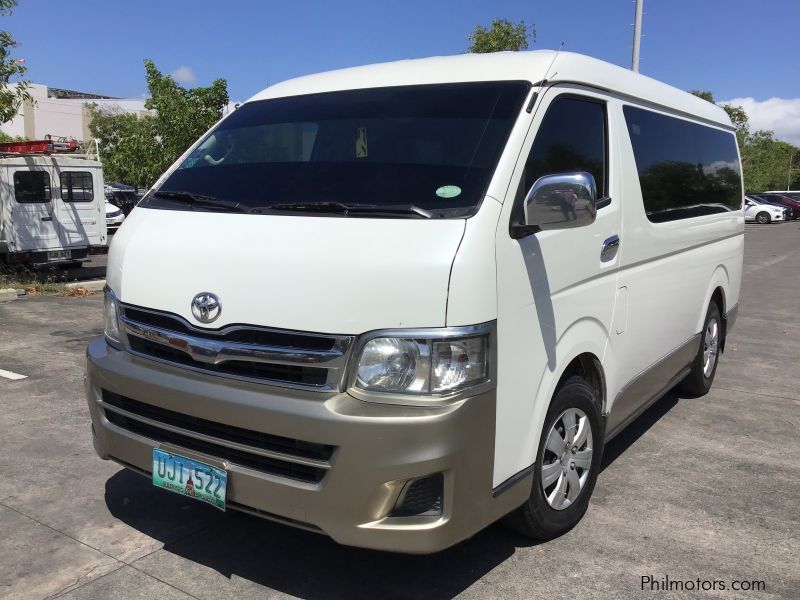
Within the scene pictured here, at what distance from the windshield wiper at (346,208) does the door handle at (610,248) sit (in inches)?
46.3

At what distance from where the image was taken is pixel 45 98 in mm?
74562

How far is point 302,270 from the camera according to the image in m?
2.74

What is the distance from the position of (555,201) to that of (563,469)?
1.33m

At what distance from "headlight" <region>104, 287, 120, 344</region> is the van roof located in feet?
4.93

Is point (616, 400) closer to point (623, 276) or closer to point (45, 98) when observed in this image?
point (623, 276)

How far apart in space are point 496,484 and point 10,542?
2.39 m

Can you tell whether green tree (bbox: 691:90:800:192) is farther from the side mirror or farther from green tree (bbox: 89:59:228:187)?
the side mirror

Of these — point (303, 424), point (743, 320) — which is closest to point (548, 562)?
point (303, 424)

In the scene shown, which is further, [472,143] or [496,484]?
[472,143]

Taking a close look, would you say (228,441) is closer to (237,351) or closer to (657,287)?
(237,351)

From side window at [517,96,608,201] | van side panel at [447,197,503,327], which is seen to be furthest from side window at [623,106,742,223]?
van side panel at [447,197,503,327]

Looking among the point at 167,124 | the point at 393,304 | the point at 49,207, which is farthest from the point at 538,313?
the point at 167,124

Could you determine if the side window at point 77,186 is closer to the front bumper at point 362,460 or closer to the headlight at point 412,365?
the front bumper at point 362,460

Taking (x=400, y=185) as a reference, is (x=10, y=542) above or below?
below
